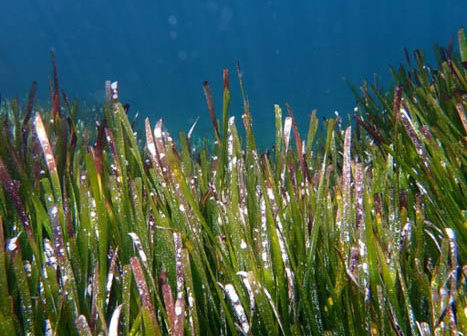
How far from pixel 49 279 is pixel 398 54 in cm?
14711

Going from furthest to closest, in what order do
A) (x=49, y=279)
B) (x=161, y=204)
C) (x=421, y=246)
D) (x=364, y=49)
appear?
(x=364, y=49), (x=161, y=204), (x=421, y=246), (x=49, y=279)

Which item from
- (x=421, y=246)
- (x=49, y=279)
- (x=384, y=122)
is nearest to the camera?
(x=49, y=279)

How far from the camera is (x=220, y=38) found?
155875mm

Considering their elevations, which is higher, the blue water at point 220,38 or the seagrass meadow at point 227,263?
the blue water at point 220,38

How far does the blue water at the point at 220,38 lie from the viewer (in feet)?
432

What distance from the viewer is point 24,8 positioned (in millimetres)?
131250

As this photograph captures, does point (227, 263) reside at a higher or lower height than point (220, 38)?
lower

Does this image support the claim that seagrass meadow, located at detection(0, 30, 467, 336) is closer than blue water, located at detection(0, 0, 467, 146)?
Yes

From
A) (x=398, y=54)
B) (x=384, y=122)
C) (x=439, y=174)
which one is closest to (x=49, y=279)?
(x=439, y=174)

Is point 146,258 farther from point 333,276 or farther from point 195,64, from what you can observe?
point 195,64

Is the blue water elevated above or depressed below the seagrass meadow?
above

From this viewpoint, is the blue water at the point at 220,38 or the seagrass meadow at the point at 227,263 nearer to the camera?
the seagrass meadow at the point at 227,263

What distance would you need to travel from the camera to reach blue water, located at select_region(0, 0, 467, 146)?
432 feet

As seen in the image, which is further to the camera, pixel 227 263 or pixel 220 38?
pixel 220 38
